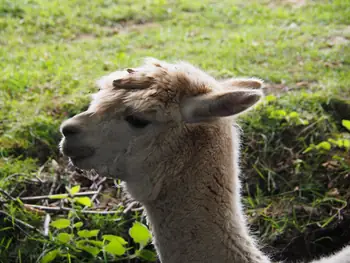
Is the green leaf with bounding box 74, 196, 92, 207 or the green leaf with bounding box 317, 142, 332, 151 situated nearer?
the green leaf with bounding box 74, 196, 92, 207

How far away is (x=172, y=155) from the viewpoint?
8.81 feet

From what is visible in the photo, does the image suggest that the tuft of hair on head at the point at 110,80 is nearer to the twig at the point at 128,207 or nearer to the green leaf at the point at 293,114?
the twig at the point at 128,207

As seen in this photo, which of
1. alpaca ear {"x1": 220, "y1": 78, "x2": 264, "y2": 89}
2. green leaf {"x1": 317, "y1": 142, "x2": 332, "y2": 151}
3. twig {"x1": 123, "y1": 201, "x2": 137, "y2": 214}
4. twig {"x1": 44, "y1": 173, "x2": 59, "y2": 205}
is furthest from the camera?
green leaf {"x1": 317, "y1": 142, "x2": 332, "y2": 151}

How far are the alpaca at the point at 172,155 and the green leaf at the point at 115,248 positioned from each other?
0.94 m

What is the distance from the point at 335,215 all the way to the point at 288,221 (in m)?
0.36

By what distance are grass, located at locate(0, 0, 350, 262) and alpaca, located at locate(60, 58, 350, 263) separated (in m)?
1.41

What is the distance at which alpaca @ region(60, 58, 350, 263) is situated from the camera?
265 centimetres

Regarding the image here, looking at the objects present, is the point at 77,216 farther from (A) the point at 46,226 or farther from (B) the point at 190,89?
(B) the point at 190,89

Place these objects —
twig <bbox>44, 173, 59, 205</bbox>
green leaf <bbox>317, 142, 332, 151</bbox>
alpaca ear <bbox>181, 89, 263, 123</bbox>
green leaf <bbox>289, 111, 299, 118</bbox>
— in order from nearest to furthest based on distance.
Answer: alpaca ear <bbox>181, 89, 263, 123</bbox>
twig <bbox>44, 173, 59, 205</bbox>
green leaf <bbox>317, 142, 332, 151</bbox>
green leaf <bbox>289, 111, 299, 118</bbox>

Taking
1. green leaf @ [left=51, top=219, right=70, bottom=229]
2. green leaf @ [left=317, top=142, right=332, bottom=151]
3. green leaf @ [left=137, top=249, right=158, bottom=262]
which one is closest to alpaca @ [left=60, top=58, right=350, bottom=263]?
green leaf @ [left=137, top=249, right=158, bottom=262]

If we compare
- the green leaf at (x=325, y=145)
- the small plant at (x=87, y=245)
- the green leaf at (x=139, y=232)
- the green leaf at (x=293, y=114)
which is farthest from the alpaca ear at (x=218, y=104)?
the green leaf at (x=293, y=114)

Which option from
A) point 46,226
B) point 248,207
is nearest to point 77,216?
point 46,226

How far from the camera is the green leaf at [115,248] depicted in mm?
3607

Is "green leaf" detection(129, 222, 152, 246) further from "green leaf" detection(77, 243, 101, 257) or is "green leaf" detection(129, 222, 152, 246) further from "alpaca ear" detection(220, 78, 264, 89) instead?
"alpaca ear" detection(220, 78, 264, 89)
